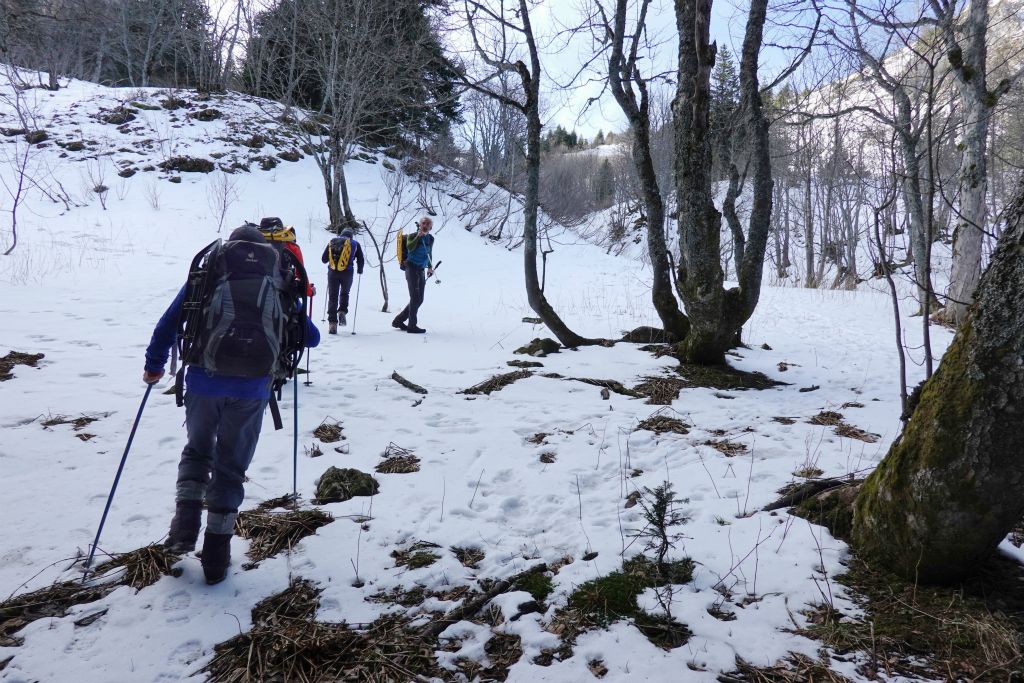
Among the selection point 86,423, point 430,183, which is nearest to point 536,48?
point 86,423

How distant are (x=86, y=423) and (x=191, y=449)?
9.59 ft

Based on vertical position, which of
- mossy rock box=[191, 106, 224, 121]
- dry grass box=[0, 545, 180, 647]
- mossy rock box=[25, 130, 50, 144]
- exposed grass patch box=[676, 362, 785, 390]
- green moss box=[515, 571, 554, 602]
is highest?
mossy rock box=[191, 106, 224, 121]

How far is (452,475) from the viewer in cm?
409

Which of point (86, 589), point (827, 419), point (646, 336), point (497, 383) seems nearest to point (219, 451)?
point (86, 589)

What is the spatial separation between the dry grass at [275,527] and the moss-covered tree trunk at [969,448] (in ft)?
10.5

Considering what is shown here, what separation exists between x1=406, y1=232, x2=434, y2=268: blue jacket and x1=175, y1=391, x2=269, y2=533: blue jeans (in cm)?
683

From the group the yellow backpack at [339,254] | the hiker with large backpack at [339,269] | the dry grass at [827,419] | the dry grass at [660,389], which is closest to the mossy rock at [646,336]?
Result: the dry grass at [660,389]

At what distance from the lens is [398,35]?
14.9 metres

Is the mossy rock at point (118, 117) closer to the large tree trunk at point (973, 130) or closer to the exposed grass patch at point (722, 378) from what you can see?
the exposed grass patch at point (722, 378)

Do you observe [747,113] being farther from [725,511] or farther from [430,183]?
[430,183]

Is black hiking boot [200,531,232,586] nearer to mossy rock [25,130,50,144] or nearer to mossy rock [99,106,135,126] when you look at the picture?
mossy rock [25,130,50,144]

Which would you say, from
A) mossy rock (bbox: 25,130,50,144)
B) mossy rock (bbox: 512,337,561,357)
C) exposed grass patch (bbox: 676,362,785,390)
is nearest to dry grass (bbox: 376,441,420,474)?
exposed grass patch (bbox: 676,362,785,390)

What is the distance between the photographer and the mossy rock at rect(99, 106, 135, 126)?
21.6m

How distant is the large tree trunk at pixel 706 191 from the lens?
240 inches
